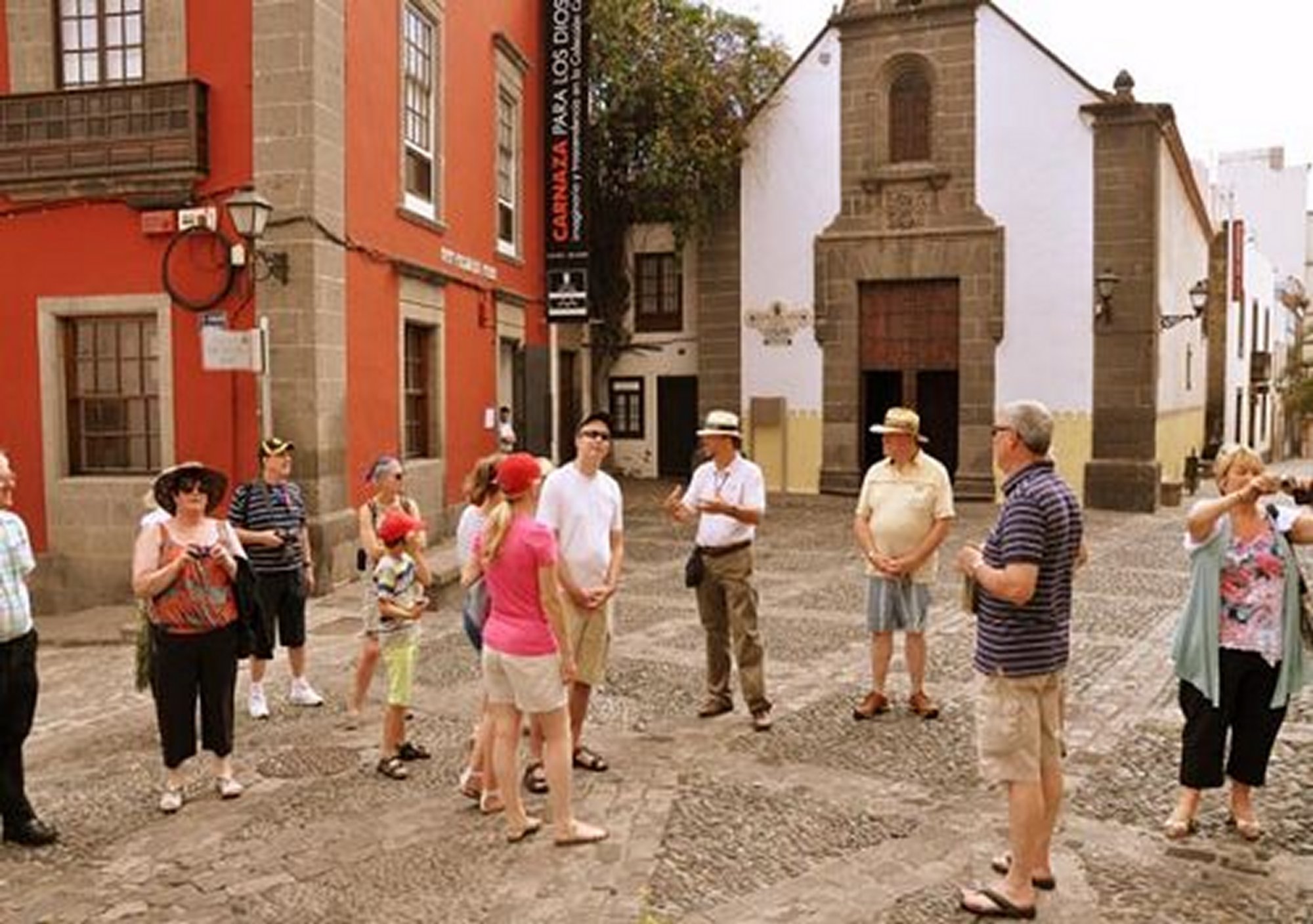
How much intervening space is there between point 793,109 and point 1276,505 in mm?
16240

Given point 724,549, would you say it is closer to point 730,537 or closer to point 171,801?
point 730,537

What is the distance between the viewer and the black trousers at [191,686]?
5.22 meters

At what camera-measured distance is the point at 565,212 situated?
1719 cm

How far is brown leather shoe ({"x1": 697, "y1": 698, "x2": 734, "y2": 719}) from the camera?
6.52 metres

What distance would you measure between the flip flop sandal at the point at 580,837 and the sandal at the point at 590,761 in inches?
35.1

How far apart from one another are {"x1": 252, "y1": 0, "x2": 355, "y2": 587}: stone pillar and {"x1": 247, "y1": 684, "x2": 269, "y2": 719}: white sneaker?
421 cm

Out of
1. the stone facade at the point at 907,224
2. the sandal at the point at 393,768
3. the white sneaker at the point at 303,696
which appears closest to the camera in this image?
the sandal at the point at 393,768

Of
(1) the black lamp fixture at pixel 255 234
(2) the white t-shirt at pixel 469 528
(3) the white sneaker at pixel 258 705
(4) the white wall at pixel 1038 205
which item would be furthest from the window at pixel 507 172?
(2) the white t-shirt at pixel 469 528

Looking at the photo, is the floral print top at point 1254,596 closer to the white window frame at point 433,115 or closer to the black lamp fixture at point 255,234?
the black lamp fixture at point 255,234

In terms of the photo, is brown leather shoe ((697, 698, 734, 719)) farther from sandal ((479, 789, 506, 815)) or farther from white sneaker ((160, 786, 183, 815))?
white sneaker ((160, 786, 183, 815))

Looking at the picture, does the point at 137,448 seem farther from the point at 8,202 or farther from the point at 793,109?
the point at 793,109

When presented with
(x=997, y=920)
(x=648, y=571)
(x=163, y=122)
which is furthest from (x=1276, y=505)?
(x=163, y=122)

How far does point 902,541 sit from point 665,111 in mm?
14403

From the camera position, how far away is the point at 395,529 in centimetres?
601
